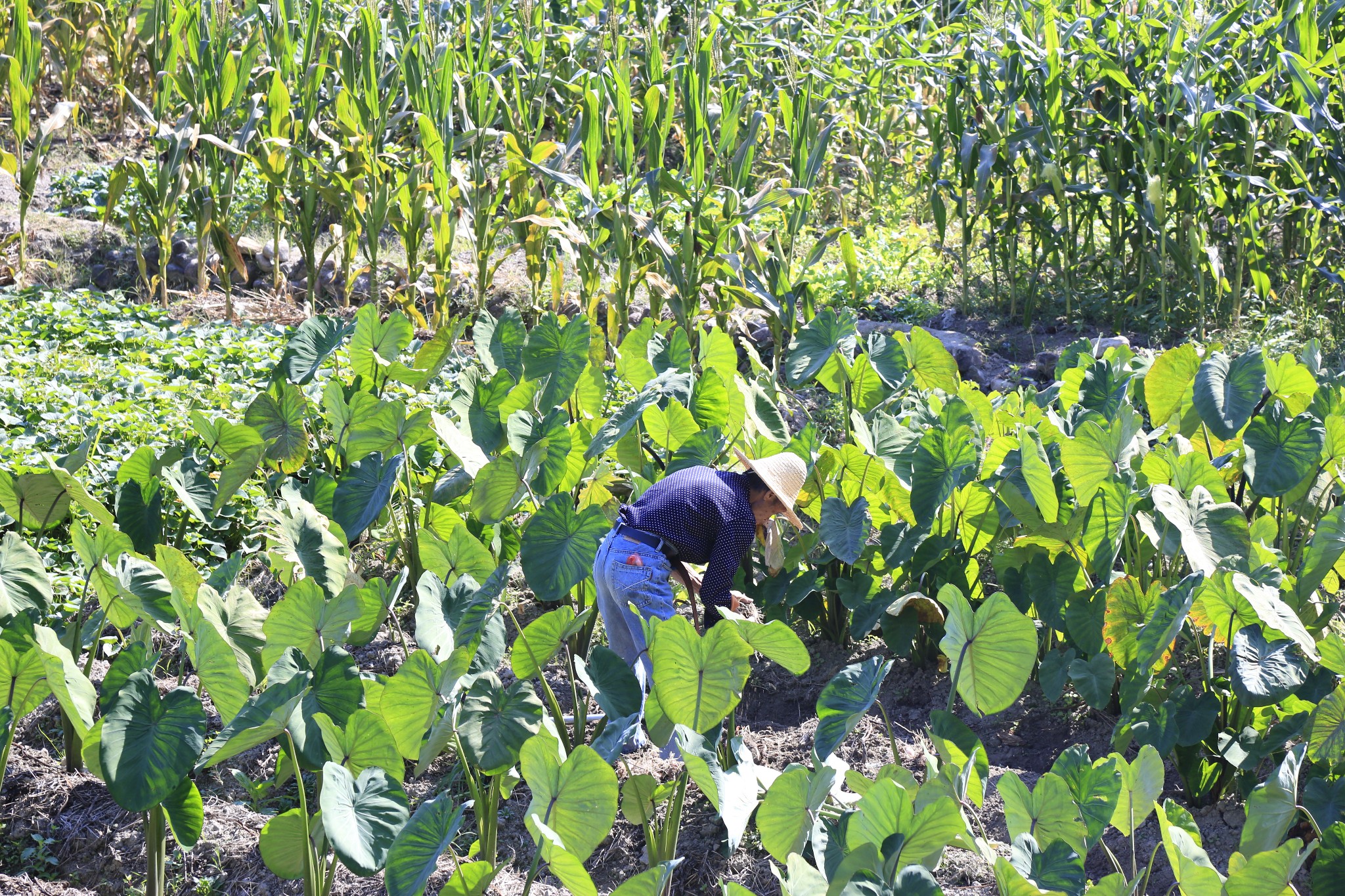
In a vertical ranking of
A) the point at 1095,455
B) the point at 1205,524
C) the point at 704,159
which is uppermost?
→ the point at 704,159

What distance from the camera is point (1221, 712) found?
8.09ft

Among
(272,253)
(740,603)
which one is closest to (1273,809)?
(740,603)

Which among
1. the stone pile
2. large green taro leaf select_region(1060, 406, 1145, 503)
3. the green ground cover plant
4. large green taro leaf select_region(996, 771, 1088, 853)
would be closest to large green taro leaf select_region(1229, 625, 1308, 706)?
the green ground cover plant

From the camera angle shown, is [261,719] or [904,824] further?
[261,719]

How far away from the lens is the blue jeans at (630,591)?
8.66 ft

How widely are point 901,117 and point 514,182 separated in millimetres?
3607

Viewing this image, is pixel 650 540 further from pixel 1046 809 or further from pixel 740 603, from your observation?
pixel 1046 809

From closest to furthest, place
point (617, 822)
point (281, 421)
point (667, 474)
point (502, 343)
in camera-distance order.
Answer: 1. point (617, 822)
2. point (667, 474)
3. point (281, 421)
4. point (502, 343)

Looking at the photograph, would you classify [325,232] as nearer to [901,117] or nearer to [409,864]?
[901,117]

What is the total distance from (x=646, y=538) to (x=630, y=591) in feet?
0.46

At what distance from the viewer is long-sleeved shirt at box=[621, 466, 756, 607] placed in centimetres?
270

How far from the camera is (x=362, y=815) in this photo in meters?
1.79

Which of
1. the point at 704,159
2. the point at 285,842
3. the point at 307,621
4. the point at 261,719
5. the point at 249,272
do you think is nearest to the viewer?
the point at 261,719

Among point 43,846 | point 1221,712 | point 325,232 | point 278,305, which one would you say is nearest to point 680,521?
point 1221,712
